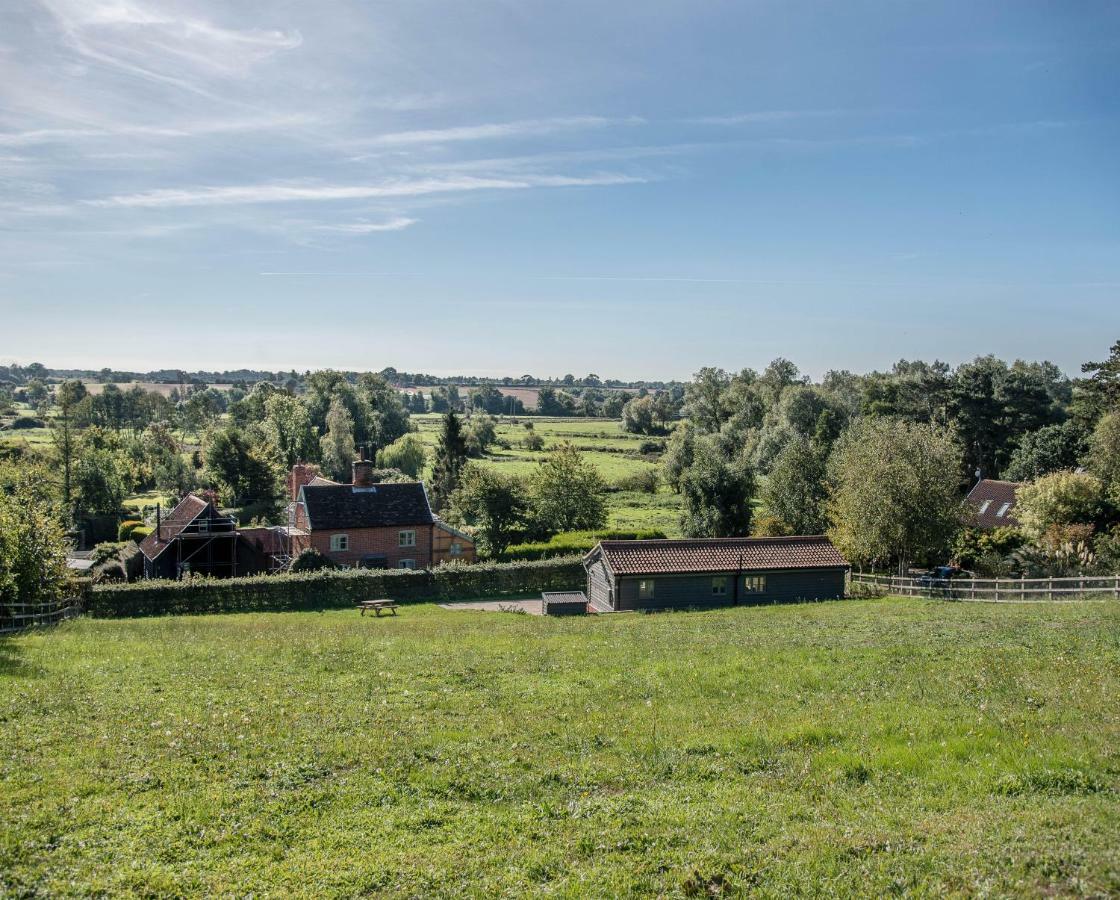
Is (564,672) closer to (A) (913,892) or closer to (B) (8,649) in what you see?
(A) (913,892)

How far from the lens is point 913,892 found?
28.0ft

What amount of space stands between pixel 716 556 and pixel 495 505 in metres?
21.6

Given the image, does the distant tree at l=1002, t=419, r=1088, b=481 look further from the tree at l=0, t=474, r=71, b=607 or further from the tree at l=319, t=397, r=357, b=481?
the tree at l=319, t=397, r=357, b=481

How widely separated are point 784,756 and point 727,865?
13.0 feet

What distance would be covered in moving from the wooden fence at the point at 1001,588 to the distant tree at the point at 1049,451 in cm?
3352

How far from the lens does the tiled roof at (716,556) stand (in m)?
40.1

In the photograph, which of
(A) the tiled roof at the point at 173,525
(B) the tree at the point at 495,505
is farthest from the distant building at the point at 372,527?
(A) the tiled roof at the point at 173,525

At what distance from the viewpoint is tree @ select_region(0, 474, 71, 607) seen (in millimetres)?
31266

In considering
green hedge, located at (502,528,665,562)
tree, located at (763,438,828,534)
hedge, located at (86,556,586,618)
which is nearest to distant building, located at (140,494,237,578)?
hedge, located at (86,556,586,618)

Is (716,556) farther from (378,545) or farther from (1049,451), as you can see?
(1049,451)

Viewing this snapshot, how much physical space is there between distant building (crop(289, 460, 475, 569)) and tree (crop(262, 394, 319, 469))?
47.5 meters

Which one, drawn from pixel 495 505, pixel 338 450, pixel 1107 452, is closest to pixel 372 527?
pixel 495 505

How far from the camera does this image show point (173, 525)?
51.9m

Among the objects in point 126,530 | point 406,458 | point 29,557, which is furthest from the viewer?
point 406,458
